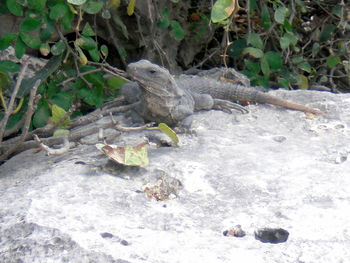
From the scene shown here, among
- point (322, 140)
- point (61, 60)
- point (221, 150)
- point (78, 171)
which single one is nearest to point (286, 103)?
point (322, 140)

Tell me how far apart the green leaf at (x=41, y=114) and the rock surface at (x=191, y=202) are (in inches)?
14.4

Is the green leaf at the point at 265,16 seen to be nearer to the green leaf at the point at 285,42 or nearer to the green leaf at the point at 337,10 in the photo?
the green leaf at the point at 285,42

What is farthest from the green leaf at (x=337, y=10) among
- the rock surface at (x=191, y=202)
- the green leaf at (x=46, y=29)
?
the green leaf at (x=46, y=29)

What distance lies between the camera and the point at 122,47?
533 centimetres

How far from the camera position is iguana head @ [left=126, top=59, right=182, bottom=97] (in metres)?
3.94

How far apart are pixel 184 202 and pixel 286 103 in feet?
5.81

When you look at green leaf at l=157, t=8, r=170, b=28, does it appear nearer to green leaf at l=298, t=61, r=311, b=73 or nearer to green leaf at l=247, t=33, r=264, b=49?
green leaf at l=247, t=33, r=264, b=49

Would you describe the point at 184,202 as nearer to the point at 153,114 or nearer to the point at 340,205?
the point at 340,205

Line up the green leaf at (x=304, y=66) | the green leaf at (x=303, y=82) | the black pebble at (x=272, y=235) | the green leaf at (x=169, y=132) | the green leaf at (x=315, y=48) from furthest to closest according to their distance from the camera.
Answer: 1. the green leaf at (x=315, y=48)
2. the green leaf at (x=303, y=82)
3. the green leaf at (x=304, y=66)
4. the green leaf at (x=169, y=132)
5. the black pebble at (x=272, y=235)

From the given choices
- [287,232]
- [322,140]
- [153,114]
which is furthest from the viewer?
[153,114]

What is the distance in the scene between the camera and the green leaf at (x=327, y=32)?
18.6ft

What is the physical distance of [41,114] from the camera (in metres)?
4.04

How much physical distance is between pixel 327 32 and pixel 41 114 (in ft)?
9.08

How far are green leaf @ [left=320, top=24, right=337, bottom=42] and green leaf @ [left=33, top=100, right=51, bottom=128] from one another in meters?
2.68
